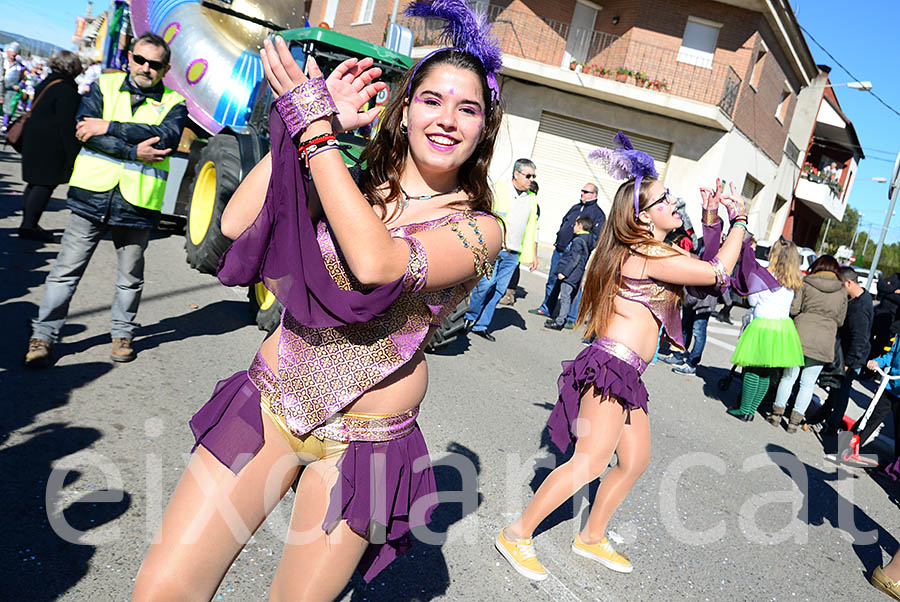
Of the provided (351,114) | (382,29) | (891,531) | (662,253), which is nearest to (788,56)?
(382,29)

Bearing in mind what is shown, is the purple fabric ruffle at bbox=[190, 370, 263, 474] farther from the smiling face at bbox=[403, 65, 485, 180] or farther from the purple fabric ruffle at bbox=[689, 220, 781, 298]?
the purple fabric ruffle at bbox=[689, 220, 781, 298]

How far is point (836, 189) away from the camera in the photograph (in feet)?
108

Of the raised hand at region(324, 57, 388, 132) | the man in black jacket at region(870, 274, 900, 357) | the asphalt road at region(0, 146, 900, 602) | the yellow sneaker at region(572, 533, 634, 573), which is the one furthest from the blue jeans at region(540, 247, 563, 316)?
the raised hand at region(324, 57, 388, 132)

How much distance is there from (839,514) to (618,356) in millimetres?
2910

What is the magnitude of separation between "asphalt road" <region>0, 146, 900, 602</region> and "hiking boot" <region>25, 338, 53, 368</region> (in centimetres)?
7

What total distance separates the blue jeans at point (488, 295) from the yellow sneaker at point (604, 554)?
3.96 m

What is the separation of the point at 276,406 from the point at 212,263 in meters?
4.43

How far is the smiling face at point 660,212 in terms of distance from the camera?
335 cm

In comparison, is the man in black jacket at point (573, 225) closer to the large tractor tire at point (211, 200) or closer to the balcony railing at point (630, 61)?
the large tractor tire at point (211, 200)

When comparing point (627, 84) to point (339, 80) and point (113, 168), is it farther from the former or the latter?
point (339, 80)

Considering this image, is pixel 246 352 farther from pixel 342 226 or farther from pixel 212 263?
pixel 342 226

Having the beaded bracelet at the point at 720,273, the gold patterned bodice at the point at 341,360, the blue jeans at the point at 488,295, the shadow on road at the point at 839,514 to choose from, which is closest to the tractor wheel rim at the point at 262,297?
the blue jeans at the point at 488,295

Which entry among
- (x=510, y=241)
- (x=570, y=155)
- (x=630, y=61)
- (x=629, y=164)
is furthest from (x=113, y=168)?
(x=630, y=61)

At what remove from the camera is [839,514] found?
4.82m
